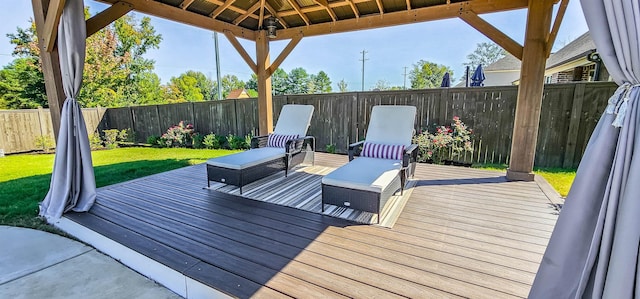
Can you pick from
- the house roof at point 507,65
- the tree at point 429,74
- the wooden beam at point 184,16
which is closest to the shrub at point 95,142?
the wooden beam at point 184,16

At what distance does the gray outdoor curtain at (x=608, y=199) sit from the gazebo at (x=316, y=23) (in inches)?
122

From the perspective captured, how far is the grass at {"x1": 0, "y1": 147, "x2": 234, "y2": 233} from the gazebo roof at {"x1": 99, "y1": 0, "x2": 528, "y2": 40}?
294 centimetres

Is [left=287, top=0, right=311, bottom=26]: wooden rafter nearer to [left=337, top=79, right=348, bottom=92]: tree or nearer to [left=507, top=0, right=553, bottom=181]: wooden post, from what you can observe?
[left=507, top=0, right=553, bottom=181]: wooden post

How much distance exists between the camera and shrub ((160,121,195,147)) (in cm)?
951

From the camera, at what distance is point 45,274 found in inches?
94.0

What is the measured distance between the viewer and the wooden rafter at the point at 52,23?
2.98m

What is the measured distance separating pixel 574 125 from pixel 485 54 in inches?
1235

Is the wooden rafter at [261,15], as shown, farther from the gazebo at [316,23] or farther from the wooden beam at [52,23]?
the wooden beam at [52,23]

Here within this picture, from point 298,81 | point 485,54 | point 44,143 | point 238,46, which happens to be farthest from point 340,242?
point 298,81

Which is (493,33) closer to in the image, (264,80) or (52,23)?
(264,80)

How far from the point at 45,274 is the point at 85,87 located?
1672 centimetres

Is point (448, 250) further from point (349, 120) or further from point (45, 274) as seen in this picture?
point (349, 120)

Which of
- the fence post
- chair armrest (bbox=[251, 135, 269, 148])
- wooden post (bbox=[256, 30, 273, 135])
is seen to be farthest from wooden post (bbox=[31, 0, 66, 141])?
the fence post

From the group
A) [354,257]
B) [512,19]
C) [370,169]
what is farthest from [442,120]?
[512,19]
